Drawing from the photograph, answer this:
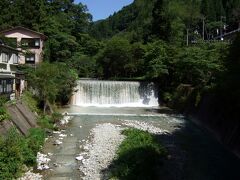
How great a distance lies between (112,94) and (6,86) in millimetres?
19008

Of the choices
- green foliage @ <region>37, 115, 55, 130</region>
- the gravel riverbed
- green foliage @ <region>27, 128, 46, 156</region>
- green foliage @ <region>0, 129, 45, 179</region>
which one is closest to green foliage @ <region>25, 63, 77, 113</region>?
green foliage @ <region>37, 115, 55, 130</region>

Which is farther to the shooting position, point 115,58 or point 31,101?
point 115,58

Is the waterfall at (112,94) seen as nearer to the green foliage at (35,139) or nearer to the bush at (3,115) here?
the green foliage at (35,139)

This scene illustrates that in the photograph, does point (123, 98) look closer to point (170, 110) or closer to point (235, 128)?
point (170, 110)

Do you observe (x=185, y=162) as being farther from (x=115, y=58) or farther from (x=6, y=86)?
(x=115, y=58)

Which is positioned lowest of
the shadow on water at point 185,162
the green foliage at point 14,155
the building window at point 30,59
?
the shadow on water at point 185,162

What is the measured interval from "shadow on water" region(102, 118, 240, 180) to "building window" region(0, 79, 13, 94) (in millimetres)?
10982

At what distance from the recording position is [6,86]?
1054 inches

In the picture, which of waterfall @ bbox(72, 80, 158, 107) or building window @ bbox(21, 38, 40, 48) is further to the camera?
building window @ bbox(21, 38, 40, 48)

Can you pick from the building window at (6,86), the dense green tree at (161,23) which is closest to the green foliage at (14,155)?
the building window at (6,86)

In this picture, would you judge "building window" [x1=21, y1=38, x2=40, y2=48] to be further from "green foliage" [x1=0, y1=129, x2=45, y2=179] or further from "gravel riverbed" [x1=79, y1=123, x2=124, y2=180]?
"green foliage" [x1=0, y1=129, x2=45, y2=179]

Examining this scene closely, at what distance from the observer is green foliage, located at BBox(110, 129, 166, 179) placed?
1591 cm

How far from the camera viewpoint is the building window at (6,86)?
25.5 m

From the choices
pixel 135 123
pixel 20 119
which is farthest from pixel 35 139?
pixel 135 123
